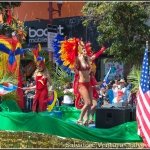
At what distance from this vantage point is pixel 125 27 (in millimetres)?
18609

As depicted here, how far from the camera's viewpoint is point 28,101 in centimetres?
1350

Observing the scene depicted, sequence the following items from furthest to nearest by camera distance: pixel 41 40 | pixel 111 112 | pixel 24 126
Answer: pixel 41 40 < pixel 111 112 < pixel 24 126

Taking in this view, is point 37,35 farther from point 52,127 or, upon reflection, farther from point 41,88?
point 52,127

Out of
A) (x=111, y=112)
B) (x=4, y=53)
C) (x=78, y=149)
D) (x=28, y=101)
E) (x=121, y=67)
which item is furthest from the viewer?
(x=121, y=67)

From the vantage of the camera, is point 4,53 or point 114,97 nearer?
point 4,53

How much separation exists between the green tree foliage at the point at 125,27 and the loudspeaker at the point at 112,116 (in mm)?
8985

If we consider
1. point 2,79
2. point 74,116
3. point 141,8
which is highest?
point 141,8

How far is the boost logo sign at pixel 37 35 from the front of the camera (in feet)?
88.0

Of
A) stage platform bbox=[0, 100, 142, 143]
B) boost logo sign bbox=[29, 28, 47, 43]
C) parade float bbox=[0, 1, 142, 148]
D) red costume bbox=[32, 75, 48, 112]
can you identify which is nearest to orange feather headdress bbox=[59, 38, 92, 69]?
red costume bbox=[32, 75, 48, 112]

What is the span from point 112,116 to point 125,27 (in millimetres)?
9567

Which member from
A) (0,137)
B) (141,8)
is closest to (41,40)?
(141,8)

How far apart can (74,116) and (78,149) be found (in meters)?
5.61

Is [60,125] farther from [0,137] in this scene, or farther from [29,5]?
[29,5]

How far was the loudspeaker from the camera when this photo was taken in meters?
9.42
